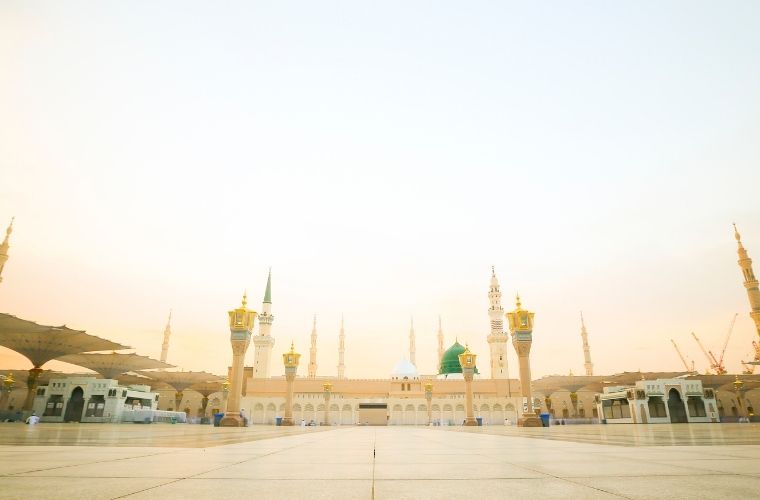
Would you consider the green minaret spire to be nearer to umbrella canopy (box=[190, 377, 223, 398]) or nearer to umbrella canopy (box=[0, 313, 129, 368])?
umbrella canopy (box=[190, 377, 223, 398])

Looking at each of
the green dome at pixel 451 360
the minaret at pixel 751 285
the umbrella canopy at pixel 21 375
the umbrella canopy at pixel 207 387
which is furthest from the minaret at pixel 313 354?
the minaret at pixel 751 285

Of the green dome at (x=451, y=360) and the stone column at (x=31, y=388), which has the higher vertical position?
the green dome at (x=451, y=360)

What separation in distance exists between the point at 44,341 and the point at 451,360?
75538 mm

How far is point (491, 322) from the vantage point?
8350 centimetres

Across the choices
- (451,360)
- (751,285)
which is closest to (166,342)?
(451,360)

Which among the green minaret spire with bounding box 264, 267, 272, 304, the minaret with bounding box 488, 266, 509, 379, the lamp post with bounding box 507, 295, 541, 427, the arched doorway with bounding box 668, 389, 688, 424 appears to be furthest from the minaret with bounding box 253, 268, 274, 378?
the arched doorway with bounding box 668, 389, 688, 424

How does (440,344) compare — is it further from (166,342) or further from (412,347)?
(166,342)

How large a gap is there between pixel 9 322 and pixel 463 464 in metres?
48.9

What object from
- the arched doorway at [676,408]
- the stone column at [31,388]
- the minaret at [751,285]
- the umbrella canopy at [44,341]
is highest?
the minaret at [751,285]

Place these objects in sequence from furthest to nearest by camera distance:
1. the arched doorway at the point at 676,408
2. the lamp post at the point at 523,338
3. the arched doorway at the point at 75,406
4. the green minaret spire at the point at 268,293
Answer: the green minaret spire at the point at 268,293, the arched doorway at the point at 676,408, the arched doorway at the point at 75,406, the lamp post at the point at 523,338

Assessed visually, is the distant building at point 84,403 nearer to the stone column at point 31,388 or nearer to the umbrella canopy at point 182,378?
the stone column at point 31,388

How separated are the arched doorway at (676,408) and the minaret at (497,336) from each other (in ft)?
110

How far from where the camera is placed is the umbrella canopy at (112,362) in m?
58.6

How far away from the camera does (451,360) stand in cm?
9894
